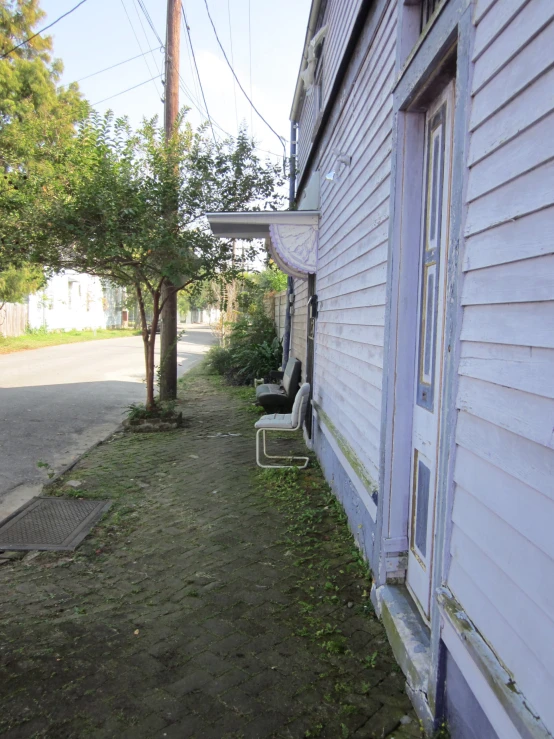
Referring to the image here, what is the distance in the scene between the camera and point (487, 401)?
5.70 ft

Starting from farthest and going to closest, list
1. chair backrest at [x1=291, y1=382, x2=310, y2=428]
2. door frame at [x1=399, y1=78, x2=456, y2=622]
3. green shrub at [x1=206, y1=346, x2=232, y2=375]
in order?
green shrub at [x1=206, y1=346, x2=232, y2=375] → chair backrest at [x1=291, y1=382, x2=310, y2=428] → door frame at [x1=399, y1=78, x2=456, y2=622]

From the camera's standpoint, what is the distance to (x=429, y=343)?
2.79 meters

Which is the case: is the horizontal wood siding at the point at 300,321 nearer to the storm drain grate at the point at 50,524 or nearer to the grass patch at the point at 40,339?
the storm drain grate at the point at 50,524

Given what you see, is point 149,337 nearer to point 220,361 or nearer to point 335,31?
point 335,31

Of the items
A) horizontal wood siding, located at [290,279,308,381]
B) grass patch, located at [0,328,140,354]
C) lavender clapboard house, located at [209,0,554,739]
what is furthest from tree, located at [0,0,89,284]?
lavender clapboard house, located at [209,0,554,739]

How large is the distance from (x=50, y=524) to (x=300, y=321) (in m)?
5.85

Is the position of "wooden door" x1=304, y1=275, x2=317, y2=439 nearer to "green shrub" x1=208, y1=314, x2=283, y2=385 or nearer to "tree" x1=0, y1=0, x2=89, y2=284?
"green shrub" x1=208, y1=314, x2=283, y2=385

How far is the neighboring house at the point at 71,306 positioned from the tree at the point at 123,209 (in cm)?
1806

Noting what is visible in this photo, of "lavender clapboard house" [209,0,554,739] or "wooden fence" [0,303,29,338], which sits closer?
"lavender clapboard house" [209,0,554,739]

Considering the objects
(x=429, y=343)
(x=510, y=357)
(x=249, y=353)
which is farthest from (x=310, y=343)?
(x=249, y=353)

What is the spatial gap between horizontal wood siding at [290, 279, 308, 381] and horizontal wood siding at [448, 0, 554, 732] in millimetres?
6284

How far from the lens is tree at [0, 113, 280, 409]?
23.2 feet

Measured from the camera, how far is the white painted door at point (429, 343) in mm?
2604

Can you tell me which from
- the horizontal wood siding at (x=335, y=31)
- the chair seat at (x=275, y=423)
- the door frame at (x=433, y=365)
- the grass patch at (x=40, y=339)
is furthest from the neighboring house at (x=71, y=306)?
the door frame at (x=433, y=365)
